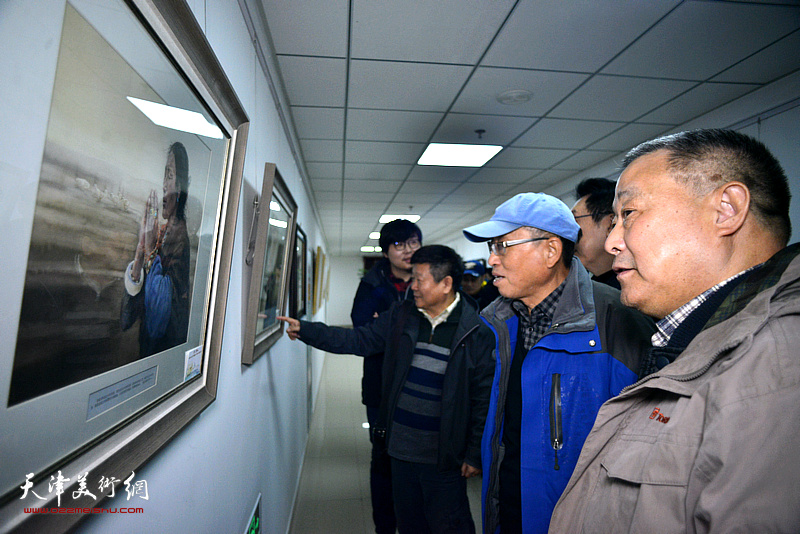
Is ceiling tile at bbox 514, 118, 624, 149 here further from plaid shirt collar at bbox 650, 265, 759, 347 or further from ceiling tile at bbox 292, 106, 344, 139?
plaid shirt collar at bbox 650, 265, 759, 347

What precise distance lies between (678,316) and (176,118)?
3.64ft

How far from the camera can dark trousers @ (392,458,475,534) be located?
191 centimetres

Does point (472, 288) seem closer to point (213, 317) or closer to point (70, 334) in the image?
point (213, 317)

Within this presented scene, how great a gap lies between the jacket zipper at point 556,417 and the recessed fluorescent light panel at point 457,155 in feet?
9.20

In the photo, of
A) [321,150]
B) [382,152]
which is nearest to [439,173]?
[382,152]

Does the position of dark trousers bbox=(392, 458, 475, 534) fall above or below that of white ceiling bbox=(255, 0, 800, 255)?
below

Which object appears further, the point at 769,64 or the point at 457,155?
the point at 457,155

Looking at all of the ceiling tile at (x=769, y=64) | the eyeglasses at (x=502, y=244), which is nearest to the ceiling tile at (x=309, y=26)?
the eyeglasses at (x=502, y=244)

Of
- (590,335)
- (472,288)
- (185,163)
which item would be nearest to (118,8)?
(185,163)

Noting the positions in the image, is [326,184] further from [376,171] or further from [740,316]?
[740,316]

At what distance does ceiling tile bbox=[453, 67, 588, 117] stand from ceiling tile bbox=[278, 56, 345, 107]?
→ 2.70 ft

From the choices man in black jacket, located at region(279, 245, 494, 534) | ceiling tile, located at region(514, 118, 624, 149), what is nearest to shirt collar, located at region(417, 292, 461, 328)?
man in black jacket, located at region(279, 245, 494, 534)

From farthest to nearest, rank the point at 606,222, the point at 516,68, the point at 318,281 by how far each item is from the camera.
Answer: the point at 318,281
the point at 516,68
the point at 606,222

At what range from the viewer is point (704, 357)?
66 cm
